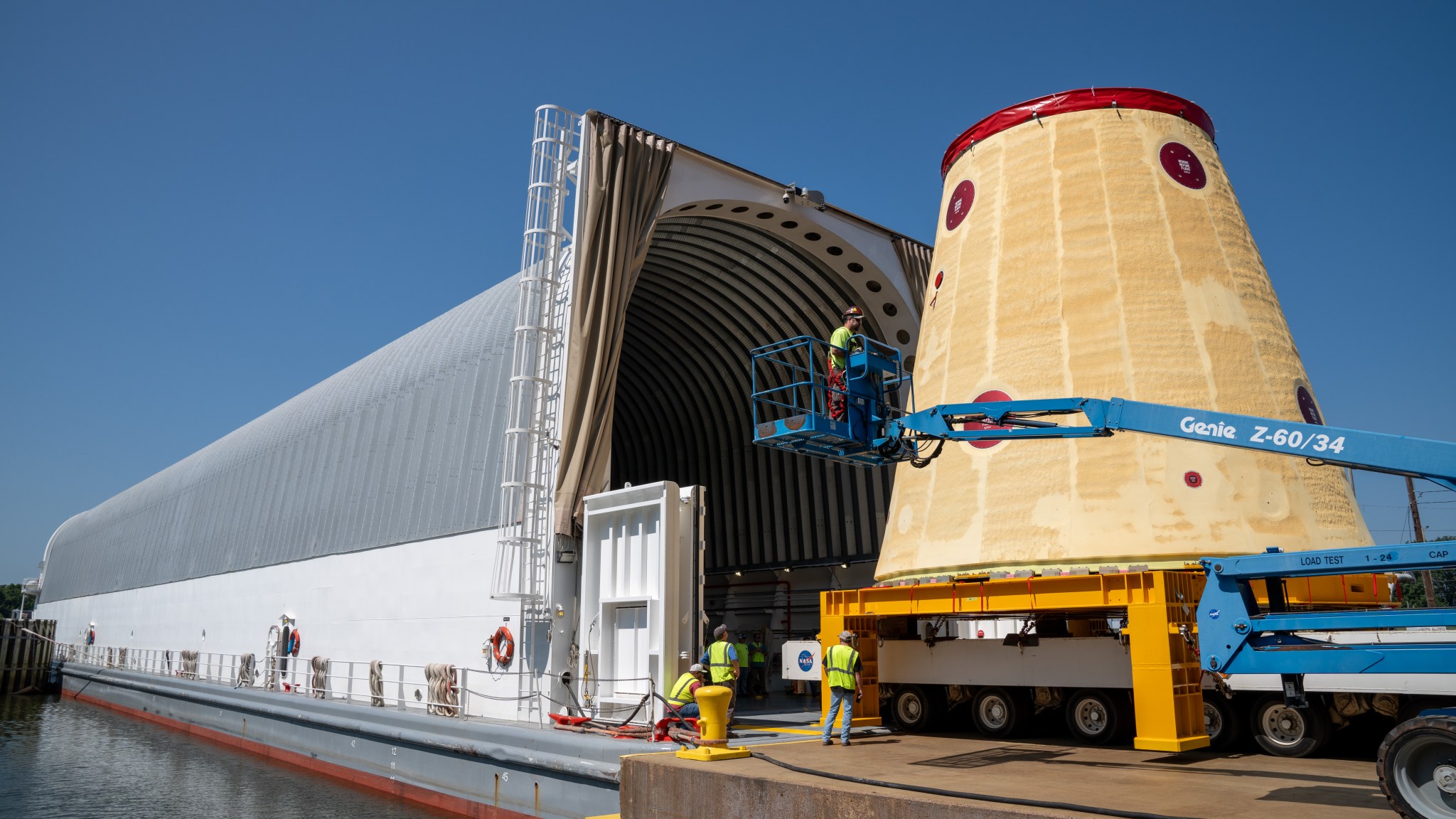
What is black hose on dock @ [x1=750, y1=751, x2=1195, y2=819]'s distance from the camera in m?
6.40

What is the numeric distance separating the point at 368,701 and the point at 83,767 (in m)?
6.38

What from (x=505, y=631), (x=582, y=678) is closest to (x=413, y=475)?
(x=505, y=631)

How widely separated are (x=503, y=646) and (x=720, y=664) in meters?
4.42

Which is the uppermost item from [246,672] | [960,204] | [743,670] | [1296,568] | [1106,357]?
[960,204]

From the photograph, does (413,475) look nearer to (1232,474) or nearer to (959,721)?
(959,721)

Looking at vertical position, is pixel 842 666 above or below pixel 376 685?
above

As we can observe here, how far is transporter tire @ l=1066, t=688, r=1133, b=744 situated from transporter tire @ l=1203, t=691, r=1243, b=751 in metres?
0.81

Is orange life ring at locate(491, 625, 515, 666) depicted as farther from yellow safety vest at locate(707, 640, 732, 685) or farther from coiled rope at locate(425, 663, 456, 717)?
yellow safety vest at locate(707, 640, 732, 685)

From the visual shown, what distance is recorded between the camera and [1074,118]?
44.0 feet

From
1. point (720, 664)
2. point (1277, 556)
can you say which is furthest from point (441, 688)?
point (1277, 556)

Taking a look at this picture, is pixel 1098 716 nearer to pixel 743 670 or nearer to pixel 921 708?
pixel 921 708

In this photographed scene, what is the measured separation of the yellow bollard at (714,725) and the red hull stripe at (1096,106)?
9.05 m

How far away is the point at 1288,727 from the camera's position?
9.71 meters

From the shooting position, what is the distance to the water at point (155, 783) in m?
15.2
